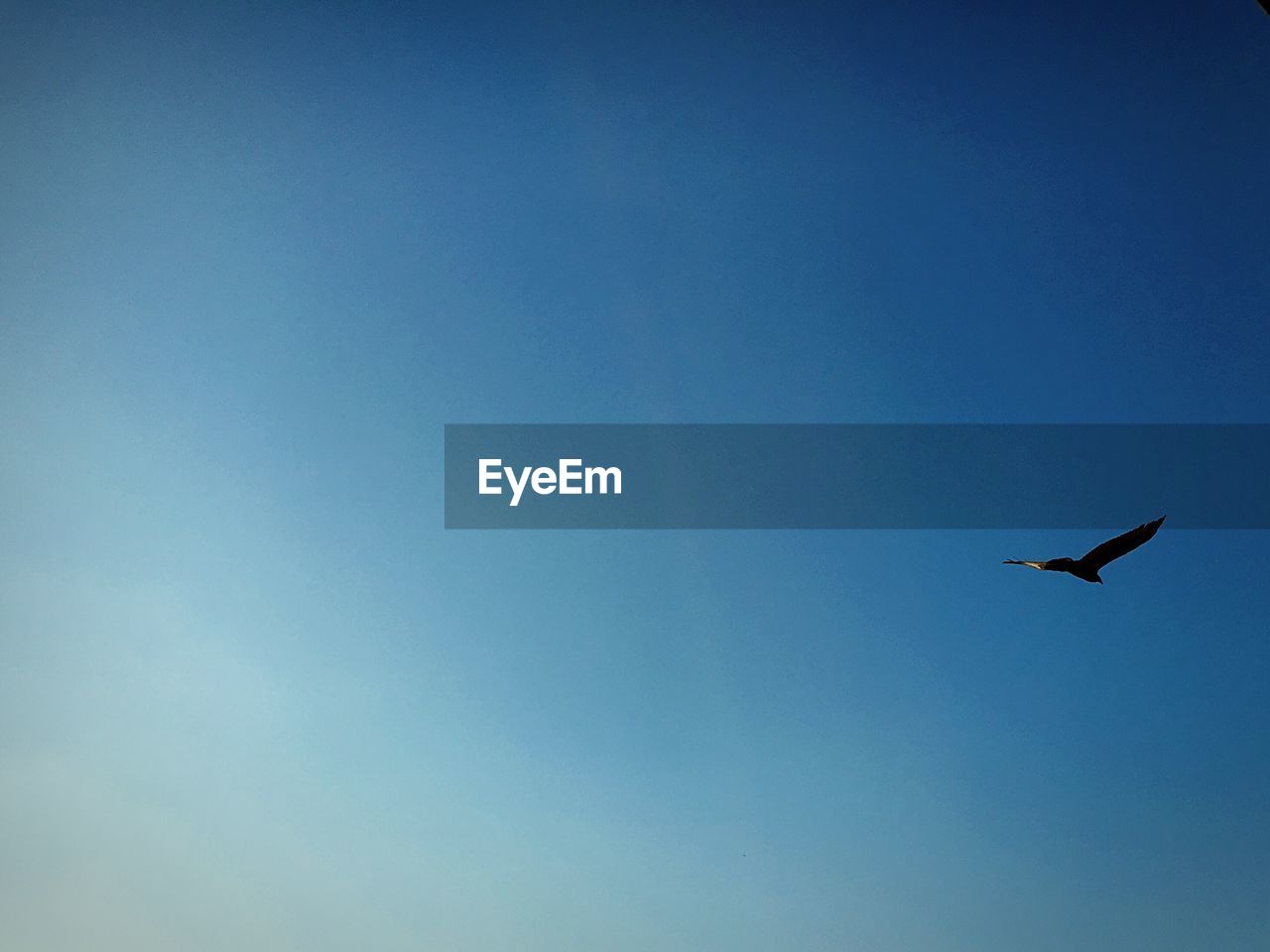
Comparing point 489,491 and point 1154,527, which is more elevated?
point 489,491

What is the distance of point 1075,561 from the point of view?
12.3 m

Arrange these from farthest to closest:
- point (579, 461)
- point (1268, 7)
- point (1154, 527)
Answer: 1. point (579, 461)
2. point (1154, 527)
3. point (1268, 7)

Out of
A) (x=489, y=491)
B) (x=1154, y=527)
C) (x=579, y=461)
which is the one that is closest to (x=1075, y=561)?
(x=1154, y=527)

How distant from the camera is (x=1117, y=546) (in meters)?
12.3

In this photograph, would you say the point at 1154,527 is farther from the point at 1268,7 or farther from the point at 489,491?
the point at 489,491

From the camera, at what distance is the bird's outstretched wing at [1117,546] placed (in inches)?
479

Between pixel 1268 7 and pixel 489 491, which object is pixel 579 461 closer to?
pixel 489 491

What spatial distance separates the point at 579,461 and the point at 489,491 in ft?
6.38

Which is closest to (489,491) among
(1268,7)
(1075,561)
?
(1075,561)

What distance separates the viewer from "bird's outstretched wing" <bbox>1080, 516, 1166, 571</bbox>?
12156mm

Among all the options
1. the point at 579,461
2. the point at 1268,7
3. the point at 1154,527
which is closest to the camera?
the point at 1268,7

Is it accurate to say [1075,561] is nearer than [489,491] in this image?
Yes

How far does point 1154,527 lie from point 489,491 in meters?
11.5

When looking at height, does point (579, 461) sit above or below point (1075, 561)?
above
